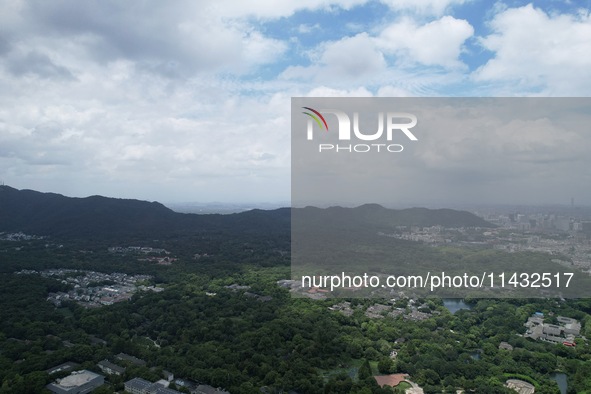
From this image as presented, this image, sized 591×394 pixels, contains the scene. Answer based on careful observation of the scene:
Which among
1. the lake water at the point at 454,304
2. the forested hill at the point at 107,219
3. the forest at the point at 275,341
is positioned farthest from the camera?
the forested hill at the point at 107,219

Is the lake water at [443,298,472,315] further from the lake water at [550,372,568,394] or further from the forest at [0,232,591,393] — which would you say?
the lake water at [550,372,568,394]

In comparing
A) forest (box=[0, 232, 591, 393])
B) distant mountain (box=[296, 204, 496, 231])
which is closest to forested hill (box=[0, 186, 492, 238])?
distant mountain (box=[296, 204, 496, 231])

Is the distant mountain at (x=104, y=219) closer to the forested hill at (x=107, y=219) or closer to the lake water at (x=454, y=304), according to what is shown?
the forested hill at (x=107, y=219)

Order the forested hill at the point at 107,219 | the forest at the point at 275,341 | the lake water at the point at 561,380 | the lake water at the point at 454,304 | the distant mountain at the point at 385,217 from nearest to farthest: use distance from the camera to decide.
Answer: the forest at the point at 275,341 → the lake water at the point at 561,380 → the distant mountain at the point at 385,217 → the lake water at the point at 454,304 → the forested hill at the point at 107,219

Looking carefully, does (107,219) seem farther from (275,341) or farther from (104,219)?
(275,341)

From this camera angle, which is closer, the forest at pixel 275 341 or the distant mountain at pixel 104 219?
the forest at pixel 275 341

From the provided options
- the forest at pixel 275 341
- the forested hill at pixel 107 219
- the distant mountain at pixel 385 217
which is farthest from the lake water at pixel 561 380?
the forested hill at pixel 107 219
